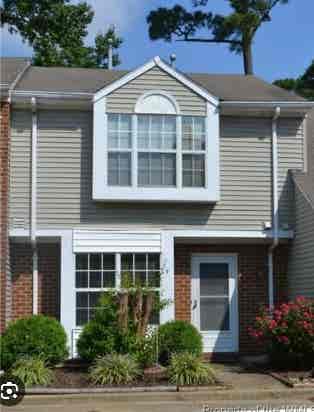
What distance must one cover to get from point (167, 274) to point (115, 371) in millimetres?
3327

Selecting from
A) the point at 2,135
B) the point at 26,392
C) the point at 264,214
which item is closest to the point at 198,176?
the point at 264,214

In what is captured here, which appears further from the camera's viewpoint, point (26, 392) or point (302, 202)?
→ point (302, 202)

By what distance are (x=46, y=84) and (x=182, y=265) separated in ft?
16.3

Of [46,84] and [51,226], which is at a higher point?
[46,84]

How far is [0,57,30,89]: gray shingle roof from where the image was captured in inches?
591

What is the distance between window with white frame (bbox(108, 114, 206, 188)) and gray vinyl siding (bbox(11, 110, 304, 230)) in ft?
1.71

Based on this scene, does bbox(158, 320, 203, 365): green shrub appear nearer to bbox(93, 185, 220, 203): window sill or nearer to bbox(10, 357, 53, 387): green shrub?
bbox(10, 357, 53, 387): green shrub

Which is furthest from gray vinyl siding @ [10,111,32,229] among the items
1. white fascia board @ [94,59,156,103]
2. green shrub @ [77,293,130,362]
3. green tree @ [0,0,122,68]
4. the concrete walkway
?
green tree @ [0,0,122,68]

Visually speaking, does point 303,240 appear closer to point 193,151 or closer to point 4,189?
point 193,151

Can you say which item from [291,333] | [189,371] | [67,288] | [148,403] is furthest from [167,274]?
[148,403]

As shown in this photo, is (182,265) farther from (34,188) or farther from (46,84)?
(46,84)

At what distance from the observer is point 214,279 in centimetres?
1576

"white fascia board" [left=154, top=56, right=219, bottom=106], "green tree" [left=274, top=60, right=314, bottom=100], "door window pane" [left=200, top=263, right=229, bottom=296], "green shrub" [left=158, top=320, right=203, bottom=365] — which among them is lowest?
"green shrub" [left=158, top=320, right=203, bottom=365]

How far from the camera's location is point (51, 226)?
1477 centimetres
